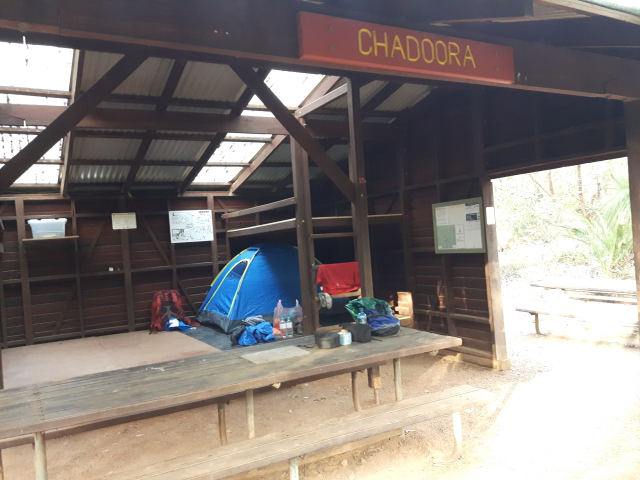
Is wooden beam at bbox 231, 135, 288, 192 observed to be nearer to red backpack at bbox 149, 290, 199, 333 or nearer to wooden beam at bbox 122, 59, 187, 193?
wooden beam at bbox 122, 59, 187, 193

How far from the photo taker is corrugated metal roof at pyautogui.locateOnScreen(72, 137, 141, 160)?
21.5 feet

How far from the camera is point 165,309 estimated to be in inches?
337

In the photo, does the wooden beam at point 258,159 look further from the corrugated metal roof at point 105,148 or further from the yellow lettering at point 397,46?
the yellow lettering at point 397,46

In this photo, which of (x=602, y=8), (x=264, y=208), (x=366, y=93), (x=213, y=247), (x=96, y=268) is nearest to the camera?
(x=602, y=8)

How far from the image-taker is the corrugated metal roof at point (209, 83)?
17.0 feet

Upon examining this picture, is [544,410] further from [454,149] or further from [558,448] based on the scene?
[454,149]

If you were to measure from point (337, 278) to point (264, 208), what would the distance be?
164cm

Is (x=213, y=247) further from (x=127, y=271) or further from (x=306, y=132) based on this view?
(x=306, y=132)

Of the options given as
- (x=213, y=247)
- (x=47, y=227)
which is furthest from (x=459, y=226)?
(x=47, y=227)

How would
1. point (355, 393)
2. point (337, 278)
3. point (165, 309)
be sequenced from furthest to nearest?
1. point (165, 309)
2. point (337, 278)
3. point (355, 393)

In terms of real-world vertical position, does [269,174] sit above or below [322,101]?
below

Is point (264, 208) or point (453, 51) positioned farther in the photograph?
point (264, 208)

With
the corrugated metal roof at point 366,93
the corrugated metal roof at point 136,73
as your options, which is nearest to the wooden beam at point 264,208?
the corrugated metal roof at point 366,93

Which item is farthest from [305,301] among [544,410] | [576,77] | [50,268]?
[50,268]
